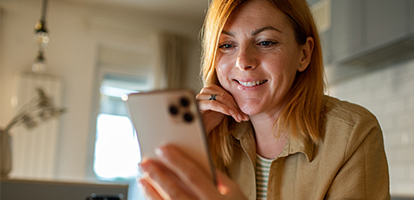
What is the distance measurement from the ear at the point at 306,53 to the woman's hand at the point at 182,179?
2.13 feet

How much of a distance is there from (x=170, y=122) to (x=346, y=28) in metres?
2.61

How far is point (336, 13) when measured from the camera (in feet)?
9.83

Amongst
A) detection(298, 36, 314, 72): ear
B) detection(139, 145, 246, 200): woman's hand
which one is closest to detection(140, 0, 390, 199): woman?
detection(298, 36, 314, 72): ear

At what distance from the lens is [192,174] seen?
543 mm

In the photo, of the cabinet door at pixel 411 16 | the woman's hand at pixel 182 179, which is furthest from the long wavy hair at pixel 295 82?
the cabinet door at pixel 411 16

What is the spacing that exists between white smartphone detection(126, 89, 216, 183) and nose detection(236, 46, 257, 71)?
50cm

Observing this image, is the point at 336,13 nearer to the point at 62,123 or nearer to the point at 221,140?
the point at 221,140

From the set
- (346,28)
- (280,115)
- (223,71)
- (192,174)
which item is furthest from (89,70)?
(192,174)

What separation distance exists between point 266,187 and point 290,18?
479 millimetres

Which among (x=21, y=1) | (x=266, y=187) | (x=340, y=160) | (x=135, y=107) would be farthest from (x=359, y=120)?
(x=21, y=1)

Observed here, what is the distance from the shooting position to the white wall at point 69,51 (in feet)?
14.6

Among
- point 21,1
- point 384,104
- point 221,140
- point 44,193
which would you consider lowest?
point 44,193

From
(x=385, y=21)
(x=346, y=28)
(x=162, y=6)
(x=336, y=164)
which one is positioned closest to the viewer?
(x=336, y=164)

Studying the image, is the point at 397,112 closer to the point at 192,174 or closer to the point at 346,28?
the point at 346,28
